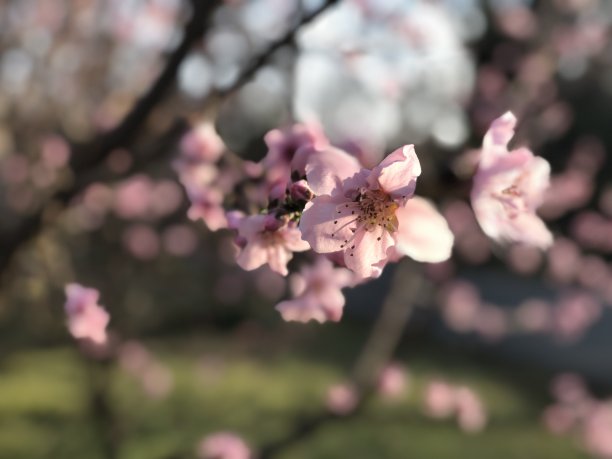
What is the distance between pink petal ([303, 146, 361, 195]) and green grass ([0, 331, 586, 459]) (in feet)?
9.65

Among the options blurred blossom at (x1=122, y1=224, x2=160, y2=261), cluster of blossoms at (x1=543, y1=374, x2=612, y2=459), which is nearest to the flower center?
cluster of blossoms at (x1=543, y1=374, x2=612, y2=459)

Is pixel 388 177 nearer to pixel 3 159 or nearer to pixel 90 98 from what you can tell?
pixel 90 98

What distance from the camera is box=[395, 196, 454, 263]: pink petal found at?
3.29 feet

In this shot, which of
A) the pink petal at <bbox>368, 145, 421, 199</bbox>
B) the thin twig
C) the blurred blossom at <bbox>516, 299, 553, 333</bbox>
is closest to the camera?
the pink petal at <bbox>368, 145, 421, 199</bbox>

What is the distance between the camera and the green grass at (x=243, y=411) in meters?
4.64

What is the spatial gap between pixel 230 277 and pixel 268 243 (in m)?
8.11

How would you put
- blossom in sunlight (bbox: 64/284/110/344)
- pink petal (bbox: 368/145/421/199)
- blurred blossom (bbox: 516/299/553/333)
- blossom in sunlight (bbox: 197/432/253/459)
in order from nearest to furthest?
pink petal (bbox: 368/145/421/199) < blossom in sunlight (bbox: 64/284/110/344) < blossom in sunlight (bbox: 197/432/253/459) < blurred blossom (bbox: 516/299/553/333)

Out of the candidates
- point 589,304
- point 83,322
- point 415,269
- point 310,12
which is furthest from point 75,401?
point 589,304

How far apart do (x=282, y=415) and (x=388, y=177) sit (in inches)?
194

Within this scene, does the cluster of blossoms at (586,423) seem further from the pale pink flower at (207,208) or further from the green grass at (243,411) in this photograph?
the pale pink flower at (207,208)

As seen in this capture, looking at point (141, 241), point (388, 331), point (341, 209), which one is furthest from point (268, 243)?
point (141, 241)

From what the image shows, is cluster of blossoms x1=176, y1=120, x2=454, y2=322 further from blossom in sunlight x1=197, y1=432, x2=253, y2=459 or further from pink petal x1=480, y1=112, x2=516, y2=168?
blossom in sunlight x1=197, y1=432, x2=253, y2=459

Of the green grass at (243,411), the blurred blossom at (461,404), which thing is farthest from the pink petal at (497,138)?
the green grass at (243,411)

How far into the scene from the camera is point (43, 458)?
4.22m
